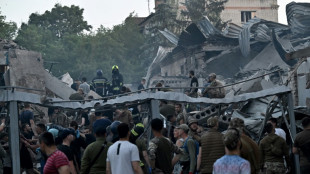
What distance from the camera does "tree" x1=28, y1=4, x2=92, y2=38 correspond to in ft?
219

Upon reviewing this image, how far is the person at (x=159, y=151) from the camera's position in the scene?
380 inches

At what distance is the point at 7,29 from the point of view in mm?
61719

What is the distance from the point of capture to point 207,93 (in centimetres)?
1659

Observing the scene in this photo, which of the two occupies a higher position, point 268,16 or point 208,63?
point 268,16

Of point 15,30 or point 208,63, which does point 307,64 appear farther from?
point 15,30

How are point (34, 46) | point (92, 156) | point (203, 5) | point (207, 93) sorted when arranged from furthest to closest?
point (34, 46) → point (203, 5) → point (207, 93) → point (92, 156)

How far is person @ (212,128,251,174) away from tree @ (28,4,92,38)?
60859 mm

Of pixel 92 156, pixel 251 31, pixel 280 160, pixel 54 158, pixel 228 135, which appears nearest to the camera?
pixel 228 135

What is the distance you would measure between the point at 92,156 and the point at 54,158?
131 cm

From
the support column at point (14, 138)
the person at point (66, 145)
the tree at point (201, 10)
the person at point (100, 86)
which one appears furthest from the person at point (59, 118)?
the tree at point (201, 10)

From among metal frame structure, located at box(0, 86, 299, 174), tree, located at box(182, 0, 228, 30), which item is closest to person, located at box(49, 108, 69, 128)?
metal frame structure, located at box(0, 86, 299, 174)

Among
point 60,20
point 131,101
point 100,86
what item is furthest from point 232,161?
point 60,20

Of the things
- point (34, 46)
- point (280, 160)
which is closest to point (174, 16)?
point (34, 46)

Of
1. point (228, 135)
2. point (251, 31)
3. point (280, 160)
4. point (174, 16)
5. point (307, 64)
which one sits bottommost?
point (280, 160)
